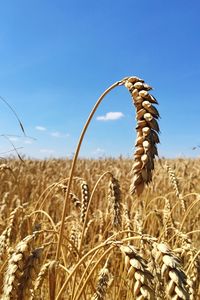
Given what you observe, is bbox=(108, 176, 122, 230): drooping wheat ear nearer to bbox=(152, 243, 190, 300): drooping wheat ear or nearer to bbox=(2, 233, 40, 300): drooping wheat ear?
bbox=(2, 233, 40, 300): drooping wheat ear

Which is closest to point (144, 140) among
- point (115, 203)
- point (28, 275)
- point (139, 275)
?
point (139, 275)

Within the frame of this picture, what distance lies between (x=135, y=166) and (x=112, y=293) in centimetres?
151

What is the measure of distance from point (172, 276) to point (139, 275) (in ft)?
0.26

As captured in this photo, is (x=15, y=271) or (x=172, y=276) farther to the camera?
(x=15, y=271)

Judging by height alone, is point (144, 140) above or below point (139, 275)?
above

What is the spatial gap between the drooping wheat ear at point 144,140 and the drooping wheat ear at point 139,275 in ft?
0.54

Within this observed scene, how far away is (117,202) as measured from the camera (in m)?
2.13

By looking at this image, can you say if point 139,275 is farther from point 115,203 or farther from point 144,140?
point 115,203

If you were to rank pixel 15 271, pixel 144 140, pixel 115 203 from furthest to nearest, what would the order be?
pixel 115 203, pixel 15 271, pixel 144 140

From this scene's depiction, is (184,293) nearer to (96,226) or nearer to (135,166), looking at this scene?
(135,166)

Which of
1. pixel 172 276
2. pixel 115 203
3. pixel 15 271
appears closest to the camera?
pixel 172 276

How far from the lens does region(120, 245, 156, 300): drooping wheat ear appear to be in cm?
97

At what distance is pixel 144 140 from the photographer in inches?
44.3

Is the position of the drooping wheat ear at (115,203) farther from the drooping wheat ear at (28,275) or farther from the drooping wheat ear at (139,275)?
the drooping wheat ear at (139,275)
